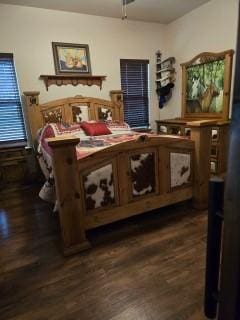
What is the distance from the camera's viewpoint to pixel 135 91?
467 cm

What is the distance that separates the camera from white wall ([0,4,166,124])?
139 inches

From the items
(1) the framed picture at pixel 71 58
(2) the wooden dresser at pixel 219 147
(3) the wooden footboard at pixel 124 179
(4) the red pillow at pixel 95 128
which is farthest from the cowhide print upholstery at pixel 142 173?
(1) the framed picture at pixel 71 58

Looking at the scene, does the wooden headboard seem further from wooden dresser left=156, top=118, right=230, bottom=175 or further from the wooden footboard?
the wooden footboard

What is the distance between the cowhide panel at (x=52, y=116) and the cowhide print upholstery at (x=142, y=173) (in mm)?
2207

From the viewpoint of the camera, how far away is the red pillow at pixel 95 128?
3.54 metres

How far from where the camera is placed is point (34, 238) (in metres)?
2.19

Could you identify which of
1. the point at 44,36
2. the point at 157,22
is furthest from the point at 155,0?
the point at 44,36

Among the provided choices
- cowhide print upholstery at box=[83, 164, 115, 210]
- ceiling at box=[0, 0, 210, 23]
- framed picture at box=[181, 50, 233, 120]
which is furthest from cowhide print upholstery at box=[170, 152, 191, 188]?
ceiling at box=[0, 0, 210, 23]

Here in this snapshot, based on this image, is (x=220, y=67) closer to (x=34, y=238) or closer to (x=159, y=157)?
(x=159, y=157)

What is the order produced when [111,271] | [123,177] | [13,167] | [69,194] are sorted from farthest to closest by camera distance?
1. [13,167]
2. [123,177]
3. [69,194]
4. [111,271]

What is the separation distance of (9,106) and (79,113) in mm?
1177

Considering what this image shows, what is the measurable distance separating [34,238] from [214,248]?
193cm

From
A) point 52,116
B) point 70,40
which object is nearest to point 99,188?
point 52,116

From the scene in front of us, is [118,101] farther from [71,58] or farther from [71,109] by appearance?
[71,58]
